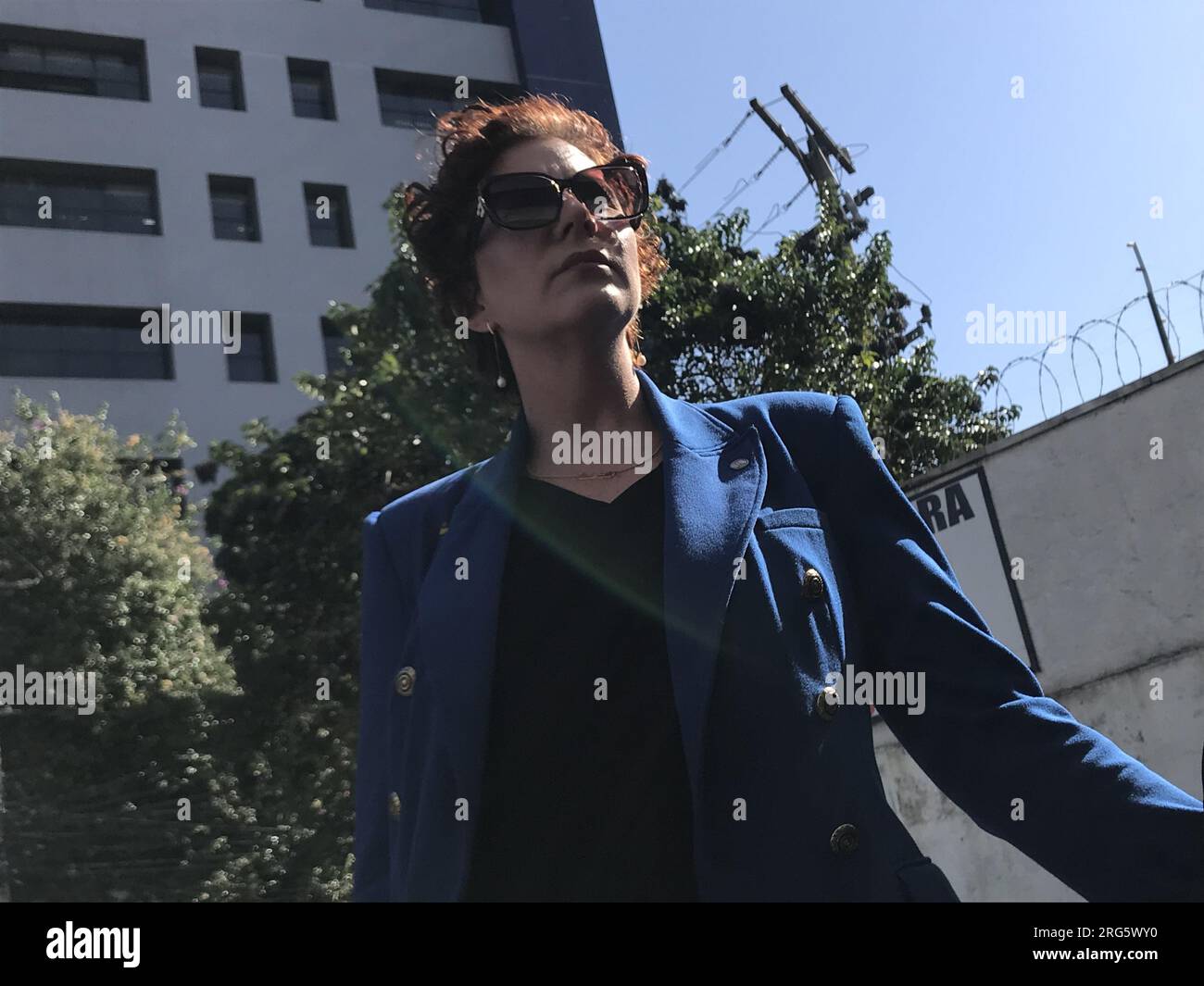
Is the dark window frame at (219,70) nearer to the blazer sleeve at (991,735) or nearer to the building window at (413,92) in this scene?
the building window at (413,92)

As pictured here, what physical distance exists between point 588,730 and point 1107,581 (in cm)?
1015

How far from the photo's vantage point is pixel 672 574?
192 centimetres

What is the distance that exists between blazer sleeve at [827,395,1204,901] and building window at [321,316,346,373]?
99.8 feet

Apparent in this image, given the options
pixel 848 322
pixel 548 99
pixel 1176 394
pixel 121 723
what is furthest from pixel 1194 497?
pixel 121 723

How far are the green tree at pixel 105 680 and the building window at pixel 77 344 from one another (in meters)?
8.07

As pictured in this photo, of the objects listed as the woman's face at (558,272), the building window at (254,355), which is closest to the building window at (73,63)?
the building window at (254,355)

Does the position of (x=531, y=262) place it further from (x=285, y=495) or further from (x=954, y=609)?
(x=285, y=495)

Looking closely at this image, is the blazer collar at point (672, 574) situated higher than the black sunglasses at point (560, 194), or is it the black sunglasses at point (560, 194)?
the black sunglasses at point (560, 194)

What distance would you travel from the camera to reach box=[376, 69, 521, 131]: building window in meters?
35.0

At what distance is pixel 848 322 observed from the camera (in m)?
17.1

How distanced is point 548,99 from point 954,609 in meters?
1.31

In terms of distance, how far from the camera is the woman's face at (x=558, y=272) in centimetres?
223

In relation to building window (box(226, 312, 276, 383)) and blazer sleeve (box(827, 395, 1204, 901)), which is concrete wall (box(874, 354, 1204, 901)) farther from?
building window (box(226, 312, 276, 383))

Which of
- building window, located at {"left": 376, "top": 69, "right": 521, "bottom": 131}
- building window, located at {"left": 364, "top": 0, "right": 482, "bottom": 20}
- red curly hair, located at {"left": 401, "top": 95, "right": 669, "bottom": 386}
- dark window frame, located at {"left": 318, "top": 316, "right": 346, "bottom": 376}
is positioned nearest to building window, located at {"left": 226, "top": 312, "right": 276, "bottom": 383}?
dark window frame, located at {"left": 318, "top": 316, "right": 346, "bottom": 376}
